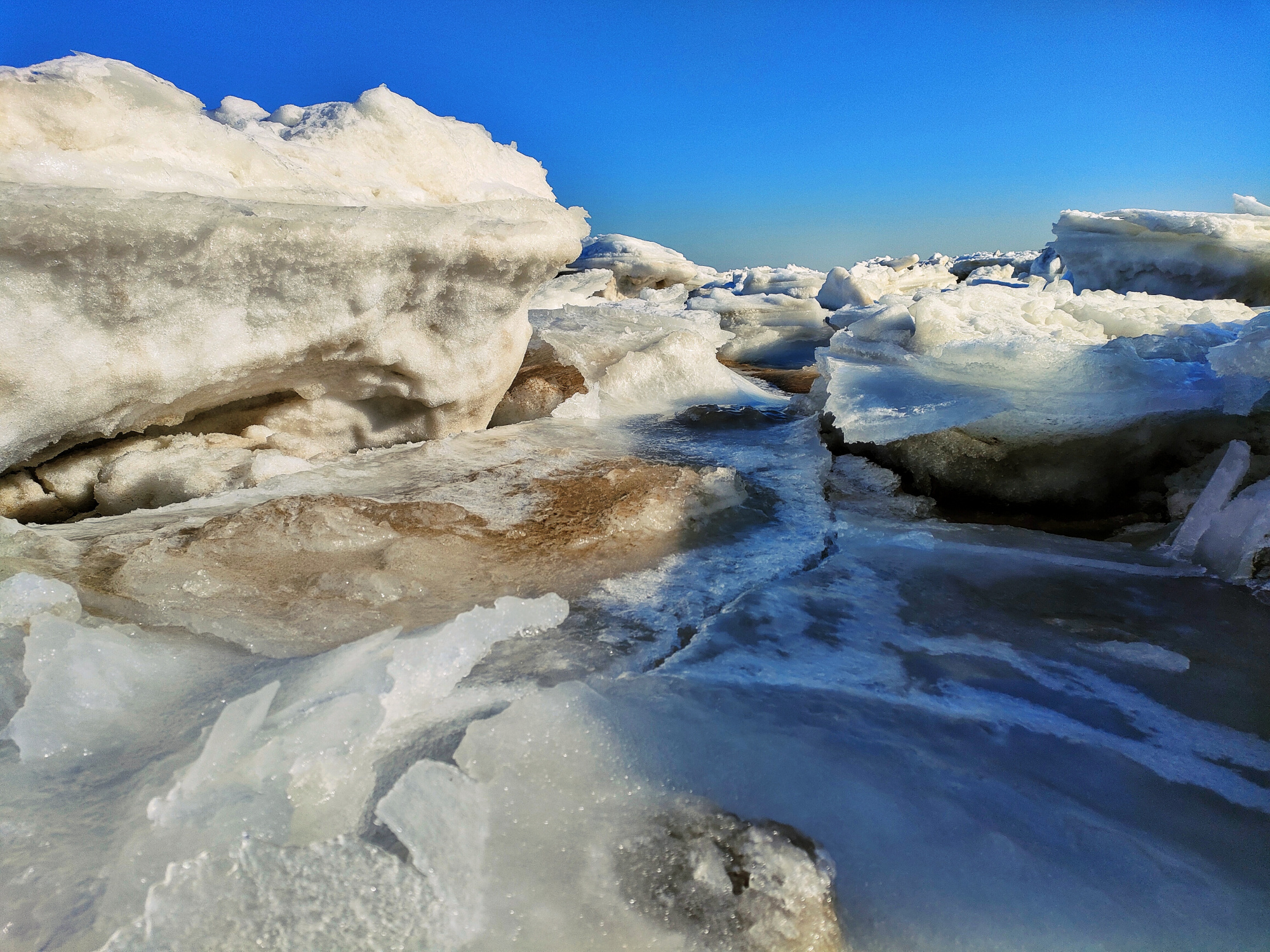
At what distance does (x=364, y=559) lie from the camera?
191 centimetres

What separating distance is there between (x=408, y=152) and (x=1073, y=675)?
2.85m

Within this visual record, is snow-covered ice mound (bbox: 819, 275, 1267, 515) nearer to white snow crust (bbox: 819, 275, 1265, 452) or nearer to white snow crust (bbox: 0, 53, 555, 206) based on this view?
white snow crust (bbox: 819, 275, 1265, 452)

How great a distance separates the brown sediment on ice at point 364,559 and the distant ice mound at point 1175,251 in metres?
5.79

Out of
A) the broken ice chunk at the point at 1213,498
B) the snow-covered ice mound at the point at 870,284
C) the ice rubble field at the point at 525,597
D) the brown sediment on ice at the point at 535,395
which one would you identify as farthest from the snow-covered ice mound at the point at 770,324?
the broken ice chunk at the point at 1213,498

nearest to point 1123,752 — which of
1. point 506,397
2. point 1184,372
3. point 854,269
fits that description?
point 1184,372

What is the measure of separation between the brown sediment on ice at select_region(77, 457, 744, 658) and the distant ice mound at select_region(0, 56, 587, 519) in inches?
21.2

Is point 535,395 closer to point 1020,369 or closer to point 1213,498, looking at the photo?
point 1020,369

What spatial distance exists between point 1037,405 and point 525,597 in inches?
88.3

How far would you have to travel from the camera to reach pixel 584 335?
15.6ft

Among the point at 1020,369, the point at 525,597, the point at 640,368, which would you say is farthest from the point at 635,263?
the point at 525,597

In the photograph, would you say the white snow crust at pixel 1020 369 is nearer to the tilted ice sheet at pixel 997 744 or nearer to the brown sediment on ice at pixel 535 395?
the tilted ice sheet at pixel 997 744

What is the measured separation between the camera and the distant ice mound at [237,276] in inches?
73.5

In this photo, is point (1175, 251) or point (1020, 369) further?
point (1175, 251)

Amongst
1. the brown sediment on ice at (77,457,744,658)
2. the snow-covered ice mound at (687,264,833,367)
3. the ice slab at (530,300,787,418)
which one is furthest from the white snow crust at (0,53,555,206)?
the snow-covered ice mound at (687,264,833,367)
